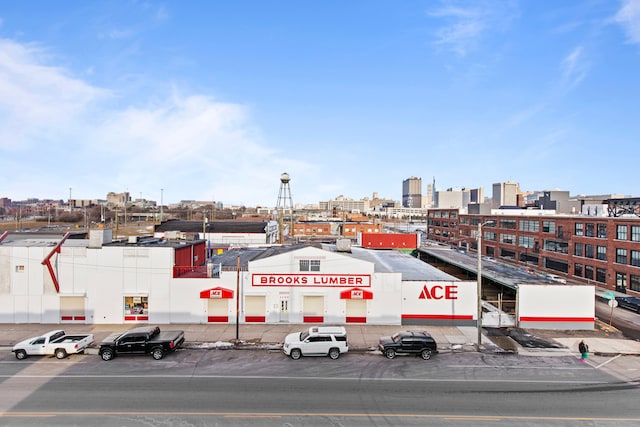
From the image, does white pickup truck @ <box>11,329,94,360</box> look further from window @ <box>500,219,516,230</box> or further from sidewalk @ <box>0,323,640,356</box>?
window @ <box>500,219,516,230</box>

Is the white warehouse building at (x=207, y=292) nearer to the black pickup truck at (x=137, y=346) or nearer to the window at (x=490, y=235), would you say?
the black pickup truck at (x=137, y=346)

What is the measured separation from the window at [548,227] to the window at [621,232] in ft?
38.1

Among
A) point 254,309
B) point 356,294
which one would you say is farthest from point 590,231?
point 254,309

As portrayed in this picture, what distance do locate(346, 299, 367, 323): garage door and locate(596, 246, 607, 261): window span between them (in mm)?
38552

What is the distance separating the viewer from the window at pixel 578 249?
52.3 meters

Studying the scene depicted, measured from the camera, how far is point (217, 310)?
29.6 meters

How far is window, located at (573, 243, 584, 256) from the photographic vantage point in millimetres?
52256

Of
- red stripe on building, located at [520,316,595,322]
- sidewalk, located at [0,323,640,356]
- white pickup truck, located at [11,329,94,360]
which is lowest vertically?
sidewalk, located at [0,323,640,356]

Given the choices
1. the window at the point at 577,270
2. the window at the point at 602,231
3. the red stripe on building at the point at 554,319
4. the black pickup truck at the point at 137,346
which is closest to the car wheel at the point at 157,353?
the black pickup truck at the point at 137,346

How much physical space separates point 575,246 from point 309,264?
45052 mm

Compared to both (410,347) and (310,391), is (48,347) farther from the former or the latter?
(410,347)

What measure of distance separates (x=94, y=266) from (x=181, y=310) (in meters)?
7.86

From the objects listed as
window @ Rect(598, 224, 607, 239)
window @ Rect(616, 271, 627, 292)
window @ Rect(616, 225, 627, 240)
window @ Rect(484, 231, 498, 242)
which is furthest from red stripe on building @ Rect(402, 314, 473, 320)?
window @ Rect(484, 231, 498, 242)

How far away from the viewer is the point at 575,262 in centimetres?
5316
